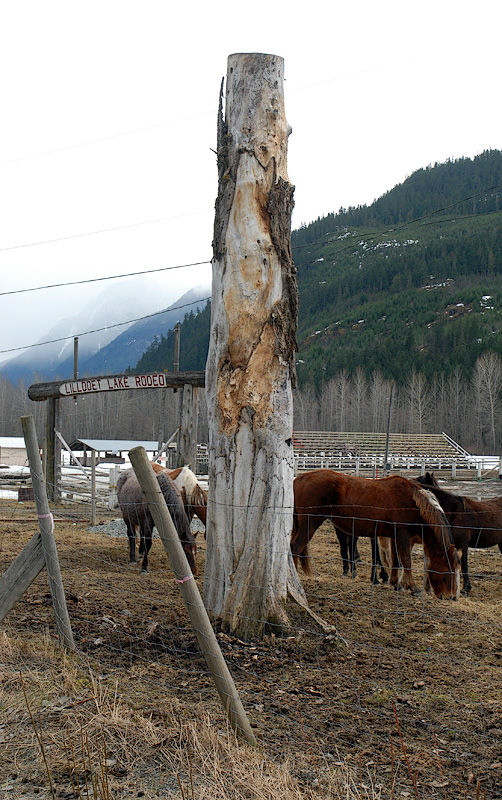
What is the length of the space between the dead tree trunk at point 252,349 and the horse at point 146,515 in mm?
2179

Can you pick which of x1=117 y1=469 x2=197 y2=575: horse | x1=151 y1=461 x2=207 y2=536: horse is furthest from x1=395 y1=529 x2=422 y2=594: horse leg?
x1=151 y1=461 x2=207 y2=536: horse

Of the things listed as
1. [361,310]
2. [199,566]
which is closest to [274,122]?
[199,566]

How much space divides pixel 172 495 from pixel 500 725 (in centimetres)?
543

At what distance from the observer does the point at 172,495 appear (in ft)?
27.8

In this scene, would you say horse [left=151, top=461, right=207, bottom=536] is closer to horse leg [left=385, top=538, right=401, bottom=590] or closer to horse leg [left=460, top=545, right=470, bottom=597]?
horse leg [left=385, top=538, right=401, bottom=590]

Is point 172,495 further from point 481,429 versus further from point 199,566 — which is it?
point 481,429

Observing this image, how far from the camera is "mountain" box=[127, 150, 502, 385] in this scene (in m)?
81.9

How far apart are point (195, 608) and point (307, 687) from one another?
48.8 inches

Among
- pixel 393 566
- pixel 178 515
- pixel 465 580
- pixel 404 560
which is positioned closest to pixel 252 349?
pixel 178 515

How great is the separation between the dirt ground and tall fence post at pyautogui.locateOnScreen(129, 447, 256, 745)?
134 mm

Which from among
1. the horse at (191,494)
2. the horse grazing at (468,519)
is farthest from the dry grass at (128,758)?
the horse at (191,494)

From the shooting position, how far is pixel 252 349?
544 cm

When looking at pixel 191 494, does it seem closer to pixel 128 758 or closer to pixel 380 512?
pixel 380 512

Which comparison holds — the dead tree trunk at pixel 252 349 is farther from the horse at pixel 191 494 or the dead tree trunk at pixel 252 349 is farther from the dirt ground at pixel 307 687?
the horse at pixel 191 494
